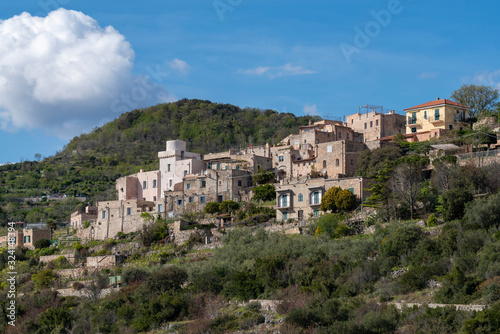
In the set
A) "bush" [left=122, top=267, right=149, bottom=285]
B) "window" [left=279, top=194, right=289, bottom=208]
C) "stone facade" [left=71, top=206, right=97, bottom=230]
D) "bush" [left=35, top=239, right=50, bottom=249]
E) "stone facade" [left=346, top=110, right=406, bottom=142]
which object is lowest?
"bush" [left=122, top=267, right=149, bottom=285]

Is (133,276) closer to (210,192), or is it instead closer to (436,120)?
(210,192)

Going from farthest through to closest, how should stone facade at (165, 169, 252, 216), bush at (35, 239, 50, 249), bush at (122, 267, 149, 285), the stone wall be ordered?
1. bush at (35, 239, 50, 249)
2. stone facade at (165, 169, 252, 216)
3. the stone wall
4. bush at (122, 267, 149, 285)

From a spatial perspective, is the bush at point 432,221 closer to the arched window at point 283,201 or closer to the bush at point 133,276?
the arched window at point 283,201

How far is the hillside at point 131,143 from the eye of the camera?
87.4 metres

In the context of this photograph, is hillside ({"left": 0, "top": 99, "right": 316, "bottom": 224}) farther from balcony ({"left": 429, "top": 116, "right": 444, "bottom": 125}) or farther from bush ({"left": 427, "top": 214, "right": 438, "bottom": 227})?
bush ({"left": 427, "top": 214, "right": 438, "bottom": 227})

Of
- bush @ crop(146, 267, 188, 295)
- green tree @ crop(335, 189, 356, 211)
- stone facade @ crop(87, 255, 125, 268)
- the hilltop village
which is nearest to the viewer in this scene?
bush @ crop(146, 267, 188, 295)

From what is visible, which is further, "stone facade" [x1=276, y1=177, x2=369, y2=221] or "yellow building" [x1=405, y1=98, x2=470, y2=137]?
"yellow building" [x1=405, y1=98, x2=470, y2=137]

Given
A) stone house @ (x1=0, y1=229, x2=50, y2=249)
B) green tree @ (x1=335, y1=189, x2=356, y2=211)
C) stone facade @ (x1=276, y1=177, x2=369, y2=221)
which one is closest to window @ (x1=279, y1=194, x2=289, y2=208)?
stone facade @ (x1=276, y1=177, x2=369, y2=221)

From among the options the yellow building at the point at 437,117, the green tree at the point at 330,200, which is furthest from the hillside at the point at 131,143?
the green tree at the point at 330,200

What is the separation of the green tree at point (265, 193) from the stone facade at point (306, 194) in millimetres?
3024

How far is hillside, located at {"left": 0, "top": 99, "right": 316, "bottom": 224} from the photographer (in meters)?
87.4

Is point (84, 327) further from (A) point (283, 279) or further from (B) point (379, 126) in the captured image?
(B) point (379, 126)

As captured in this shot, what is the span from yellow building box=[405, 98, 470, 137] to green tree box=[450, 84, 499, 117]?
4.52 m

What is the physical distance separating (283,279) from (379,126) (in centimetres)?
2649
